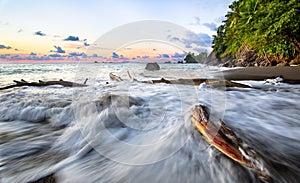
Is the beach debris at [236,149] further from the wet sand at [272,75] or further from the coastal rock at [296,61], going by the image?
the coastal rock at [296,61]

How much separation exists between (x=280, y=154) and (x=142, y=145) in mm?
1535

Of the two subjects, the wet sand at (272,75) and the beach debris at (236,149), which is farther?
the wet sand at (272,75)

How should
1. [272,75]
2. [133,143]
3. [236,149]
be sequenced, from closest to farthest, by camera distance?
[236,149]
[133,143]
[272,75]

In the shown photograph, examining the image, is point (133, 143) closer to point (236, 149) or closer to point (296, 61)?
point (236, 149)

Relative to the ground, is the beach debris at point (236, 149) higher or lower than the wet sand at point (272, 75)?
higher

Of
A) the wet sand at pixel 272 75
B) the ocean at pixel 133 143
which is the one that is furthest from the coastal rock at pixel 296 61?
the ocean at pixel 133 143

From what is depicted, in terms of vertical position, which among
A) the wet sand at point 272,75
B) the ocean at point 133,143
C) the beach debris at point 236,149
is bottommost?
the wet sand at point 272,75

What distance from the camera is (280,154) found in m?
1.76

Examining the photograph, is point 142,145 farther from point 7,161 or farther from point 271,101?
point 271,101

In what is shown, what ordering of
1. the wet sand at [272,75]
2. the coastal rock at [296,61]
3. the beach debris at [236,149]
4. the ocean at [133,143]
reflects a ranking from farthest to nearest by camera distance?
1. the coastal rock at [296,61]
2. the wet sand at [272,75]
3. the ocean at [133,143]
4. the beach debris at [236,149]

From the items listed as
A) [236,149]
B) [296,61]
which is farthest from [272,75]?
[236,149]

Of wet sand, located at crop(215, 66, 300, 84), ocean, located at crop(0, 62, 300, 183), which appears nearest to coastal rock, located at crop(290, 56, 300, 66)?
wet sand, located at crop(215, 66, 300, 84)

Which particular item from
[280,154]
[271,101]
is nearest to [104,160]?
[280,154]

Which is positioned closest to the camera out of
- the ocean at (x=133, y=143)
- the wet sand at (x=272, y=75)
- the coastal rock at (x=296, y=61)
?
the ocean at (x=133, y=143)
